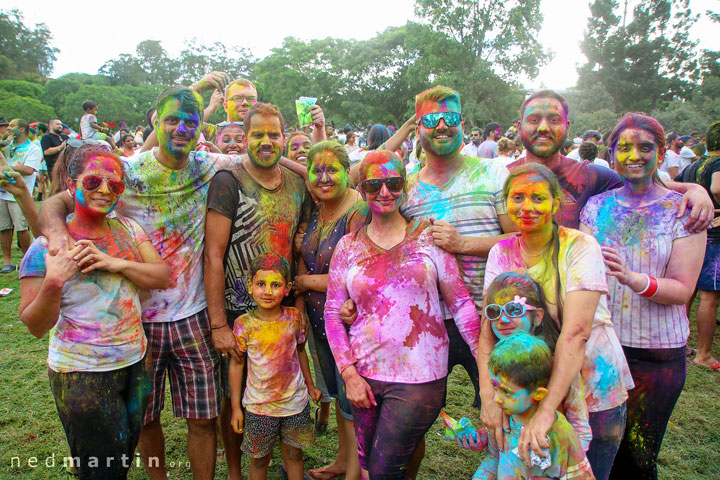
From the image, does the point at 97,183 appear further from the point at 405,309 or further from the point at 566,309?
the point at 566,309

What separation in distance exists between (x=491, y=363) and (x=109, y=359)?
1912 millimetres

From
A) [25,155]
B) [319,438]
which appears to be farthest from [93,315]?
[25,155]

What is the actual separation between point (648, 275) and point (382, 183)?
56.7 inches

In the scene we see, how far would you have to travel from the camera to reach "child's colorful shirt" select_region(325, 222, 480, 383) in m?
2.34

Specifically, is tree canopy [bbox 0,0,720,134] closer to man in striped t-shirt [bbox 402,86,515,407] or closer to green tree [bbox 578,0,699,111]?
green tree [bbox 578,0,699,111]

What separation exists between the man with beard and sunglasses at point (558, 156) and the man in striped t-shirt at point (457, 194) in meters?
0.25

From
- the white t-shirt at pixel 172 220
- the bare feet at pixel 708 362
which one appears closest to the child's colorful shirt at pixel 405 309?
the white t-shirt at pixel 172 220

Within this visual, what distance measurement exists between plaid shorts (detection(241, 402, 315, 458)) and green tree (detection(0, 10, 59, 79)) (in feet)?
198

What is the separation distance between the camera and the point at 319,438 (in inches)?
154

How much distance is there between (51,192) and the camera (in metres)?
2.65

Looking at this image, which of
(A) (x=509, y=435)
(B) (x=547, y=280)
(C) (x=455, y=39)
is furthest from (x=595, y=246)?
(C) (x=455, y=39)

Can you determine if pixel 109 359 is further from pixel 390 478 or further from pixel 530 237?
pixel 530 237

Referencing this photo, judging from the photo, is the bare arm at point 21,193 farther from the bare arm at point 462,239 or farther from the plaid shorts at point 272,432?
the bare arm at point 462,239

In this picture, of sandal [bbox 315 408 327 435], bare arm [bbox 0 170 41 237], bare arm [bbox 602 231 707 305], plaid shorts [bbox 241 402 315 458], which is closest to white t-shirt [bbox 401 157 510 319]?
bare arm [bbox 602 231 707 305]
